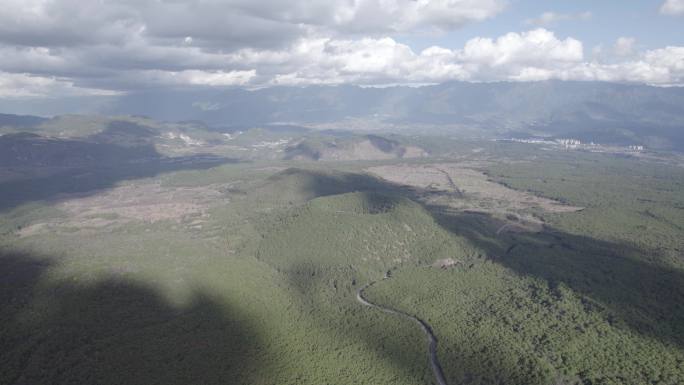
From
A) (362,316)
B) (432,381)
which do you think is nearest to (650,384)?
(432,381)

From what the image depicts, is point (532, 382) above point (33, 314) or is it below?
below

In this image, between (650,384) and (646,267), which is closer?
(650,384)

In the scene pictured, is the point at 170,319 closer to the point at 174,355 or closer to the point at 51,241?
the point at 174,355

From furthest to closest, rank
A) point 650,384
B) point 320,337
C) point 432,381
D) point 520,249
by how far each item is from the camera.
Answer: point 520,249 < point 320,337 < point 432,381 < point 650,384

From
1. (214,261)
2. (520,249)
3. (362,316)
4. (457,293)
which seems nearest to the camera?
(362,316)

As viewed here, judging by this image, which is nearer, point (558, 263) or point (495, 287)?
point (495, 287)

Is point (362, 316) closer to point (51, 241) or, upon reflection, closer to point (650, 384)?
point (650, 384)

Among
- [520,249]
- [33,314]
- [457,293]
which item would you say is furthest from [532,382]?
[33,314]
